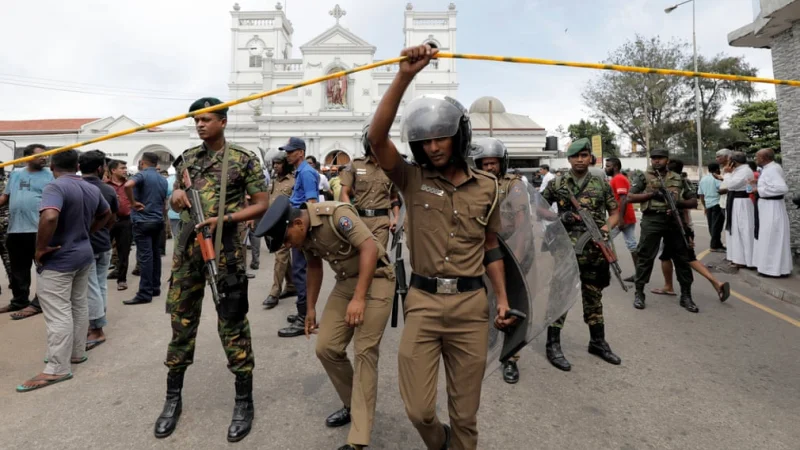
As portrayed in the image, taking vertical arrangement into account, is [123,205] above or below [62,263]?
above

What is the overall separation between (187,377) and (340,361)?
1.57 m

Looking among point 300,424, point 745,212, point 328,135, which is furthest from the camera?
point 328,135

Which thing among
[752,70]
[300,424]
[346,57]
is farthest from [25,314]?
[752,70]

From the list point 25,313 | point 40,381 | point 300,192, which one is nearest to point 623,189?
point 300,192

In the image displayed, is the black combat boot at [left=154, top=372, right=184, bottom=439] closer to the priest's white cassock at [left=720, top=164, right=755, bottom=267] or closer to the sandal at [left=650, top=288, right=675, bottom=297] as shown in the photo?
the sandal at [left=650, top=288, right=675, bottom=297]

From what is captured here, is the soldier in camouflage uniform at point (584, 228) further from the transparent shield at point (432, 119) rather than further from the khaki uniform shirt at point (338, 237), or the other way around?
the transparent shield at point (432, 119)

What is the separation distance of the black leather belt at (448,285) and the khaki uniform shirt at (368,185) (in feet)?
8.14

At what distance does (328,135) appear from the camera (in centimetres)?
3722

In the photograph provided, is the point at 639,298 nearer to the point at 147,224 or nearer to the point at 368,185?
the point at 368,185

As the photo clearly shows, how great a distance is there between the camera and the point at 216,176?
2.75 metres

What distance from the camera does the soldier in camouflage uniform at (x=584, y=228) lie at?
3.71 meters

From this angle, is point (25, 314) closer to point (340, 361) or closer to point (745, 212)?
point (340, 361)

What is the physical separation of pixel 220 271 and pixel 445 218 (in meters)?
1.50

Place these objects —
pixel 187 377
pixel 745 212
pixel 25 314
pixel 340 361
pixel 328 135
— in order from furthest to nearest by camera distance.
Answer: pixel 328 135 → pixel 745 212 → pixel 25 314 → pixel 187 377 → pixel 340 361
